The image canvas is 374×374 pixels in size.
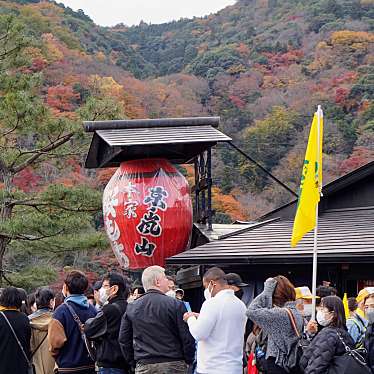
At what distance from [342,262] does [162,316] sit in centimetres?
505

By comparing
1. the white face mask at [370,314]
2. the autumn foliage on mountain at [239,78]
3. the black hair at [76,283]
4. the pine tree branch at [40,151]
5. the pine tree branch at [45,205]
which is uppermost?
the autumn foliage on mountain at [239,78]

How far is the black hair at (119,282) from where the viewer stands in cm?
771

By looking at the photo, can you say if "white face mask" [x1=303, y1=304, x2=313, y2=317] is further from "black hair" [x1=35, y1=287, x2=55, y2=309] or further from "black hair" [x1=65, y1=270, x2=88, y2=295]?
"black hair" [x1=35, y1=287, x2=55, y2=309]

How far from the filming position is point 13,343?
7727 mm

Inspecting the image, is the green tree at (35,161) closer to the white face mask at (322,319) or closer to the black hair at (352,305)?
the black hair at (352,305)

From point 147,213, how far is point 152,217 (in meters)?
0.11

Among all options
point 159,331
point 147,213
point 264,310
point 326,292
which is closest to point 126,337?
point 159,331

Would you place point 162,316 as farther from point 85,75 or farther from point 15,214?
point 85,75

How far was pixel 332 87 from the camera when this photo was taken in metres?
47.6

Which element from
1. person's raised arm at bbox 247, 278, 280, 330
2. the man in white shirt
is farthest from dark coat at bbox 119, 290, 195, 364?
person's raised arm at bbox 247, 278, 280, 330

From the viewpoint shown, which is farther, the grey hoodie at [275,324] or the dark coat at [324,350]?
the grey hoodie at [275,324]

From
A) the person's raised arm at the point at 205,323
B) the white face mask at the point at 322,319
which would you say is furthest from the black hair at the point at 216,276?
the white face mask at the point at 322,319

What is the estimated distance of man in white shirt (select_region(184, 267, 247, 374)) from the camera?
644cm

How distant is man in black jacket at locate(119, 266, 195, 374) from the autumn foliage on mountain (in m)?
22.7
